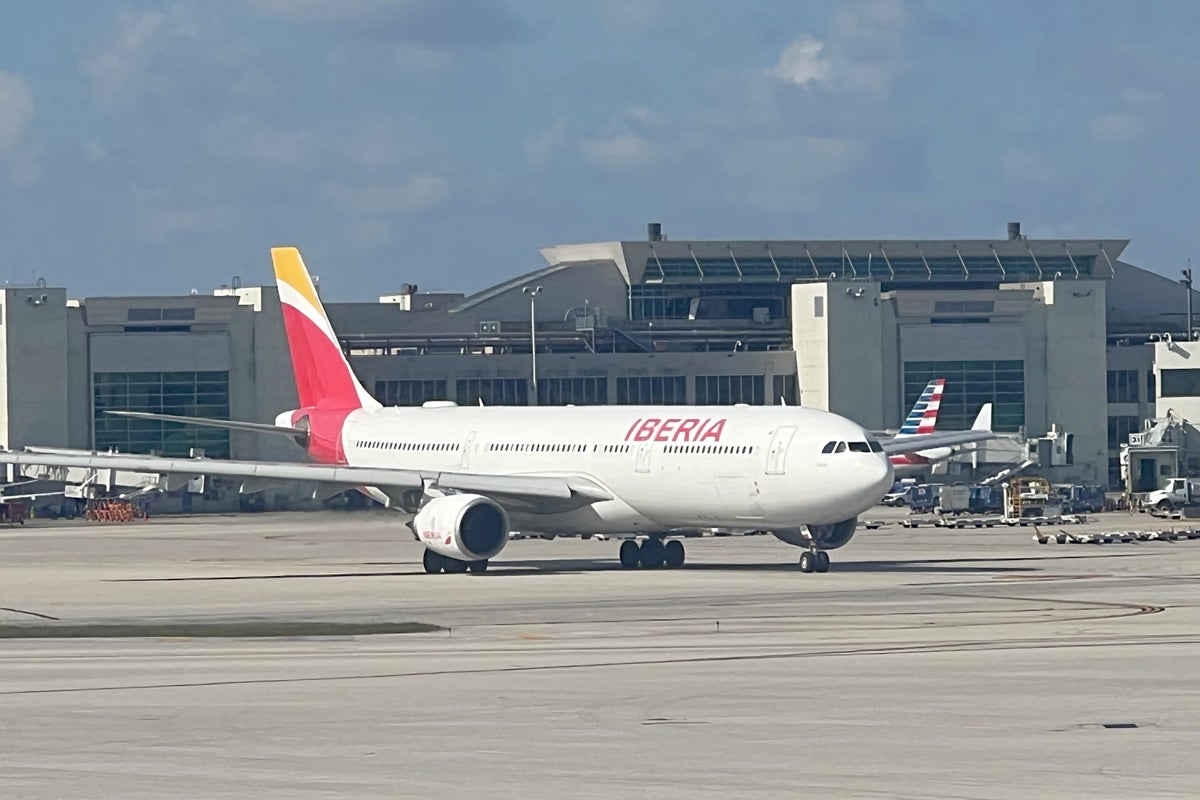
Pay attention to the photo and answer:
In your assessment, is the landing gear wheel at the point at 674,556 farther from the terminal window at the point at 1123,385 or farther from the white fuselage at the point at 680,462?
the terminal window at the point at 1123,385

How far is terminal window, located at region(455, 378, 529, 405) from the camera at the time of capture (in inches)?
4555

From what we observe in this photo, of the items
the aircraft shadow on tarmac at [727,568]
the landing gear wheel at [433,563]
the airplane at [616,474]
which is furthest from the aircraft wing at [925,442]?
the landing gear wheel at [433,563]

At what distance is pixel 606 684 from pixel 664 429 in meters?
26.8

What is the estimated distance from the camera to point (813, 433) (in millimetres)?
50250

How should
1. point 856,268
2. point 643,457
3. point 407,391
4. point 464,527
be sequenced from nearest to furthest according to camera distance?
point 464,527
point 643,457
point 407,391
point 856,268

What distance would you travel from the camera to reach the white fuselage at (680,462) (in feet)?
163

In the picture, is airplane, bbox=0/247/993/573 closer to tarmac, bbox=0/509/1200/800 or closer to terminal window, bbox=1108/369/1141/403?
tarmac, bbox=0/509/1200/800

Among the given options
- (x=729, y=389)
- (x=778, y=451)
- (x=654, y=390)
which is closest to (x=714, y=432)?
(x=778, y=451)

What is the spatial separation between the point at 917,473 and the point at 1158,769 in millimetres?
79542

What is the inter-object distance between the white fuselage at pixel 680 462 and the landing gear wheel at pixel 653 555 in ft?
4.35

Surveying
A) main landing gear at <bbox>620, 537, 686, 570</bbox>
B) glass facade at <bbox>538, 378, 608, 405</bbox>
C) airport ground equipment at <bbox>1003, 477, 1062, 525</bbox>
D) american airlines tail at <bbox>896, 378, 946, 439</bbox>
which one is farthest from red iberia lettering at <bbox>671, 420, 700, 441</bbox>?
glass facade at <bbox>538, 378, 608, 405</bbox>

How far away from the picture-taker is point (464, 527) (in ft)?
170

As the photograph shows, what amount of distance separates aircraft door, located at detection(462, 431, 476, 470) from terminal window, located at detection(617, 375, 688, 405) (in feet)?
187

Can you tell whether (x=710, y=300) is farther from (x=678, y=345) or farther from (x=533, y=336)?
(x=533, y=336)
